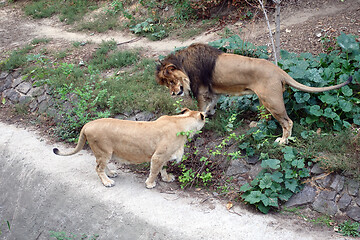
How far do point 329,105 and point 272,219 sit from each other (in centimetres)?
261

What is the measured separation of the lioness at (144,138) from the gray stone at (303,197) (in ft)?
6.65

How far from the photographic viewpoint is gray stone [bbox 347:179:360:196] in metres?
5.62

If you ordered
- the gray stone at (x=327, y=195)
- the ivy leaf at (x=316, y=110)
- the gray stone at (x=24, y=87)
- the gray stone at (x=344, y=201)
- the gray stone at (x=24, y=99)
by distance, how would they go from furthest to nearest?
the gray stone at (x=24, y=87) → the gray stone at (x=24, y=99) → the ivy leaf at (x=316, y=110) → the gray stone at (x=327, y=195) → the gray stone at (x=344, y=201)

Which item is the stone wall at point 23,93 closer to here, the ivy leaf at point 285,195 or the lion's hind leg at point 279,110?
the lion's hind leg at point 279,110

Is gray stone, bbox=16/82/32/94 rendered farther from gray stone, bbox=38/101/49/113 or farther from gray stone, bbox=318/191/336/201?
gray stone, bbox=318/191/336/201

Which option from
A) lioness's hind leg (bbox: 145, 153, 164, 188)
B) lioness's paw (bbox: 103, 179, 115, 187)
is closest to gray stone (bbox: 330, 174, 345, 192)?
lioness's hind leg (bbox: 145, 153, 164, 188)

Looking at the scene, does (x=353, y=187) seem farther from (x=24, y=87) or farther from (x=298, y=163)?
(x=24, y=87)

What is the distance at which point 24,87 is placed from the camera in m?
10.4

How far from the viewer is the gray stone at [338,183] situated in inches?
226

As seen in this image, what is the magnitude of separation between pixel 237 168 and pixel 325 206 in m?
1.65

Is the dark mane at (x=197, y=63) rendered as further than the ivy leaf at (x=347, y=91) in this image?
Yes

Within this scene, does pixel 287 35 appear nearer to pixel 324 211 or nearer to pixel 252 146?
pixel 252 146

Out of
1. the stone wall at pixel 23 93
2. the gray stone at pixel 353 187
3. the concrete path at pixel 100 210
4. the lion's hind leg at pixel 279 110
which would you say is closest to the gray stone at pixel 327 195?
the gray stone at pixel 353 187

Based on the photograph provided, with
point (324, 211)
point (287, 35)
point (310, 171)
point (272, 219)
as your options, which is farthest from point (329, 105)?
point (287, 35)
